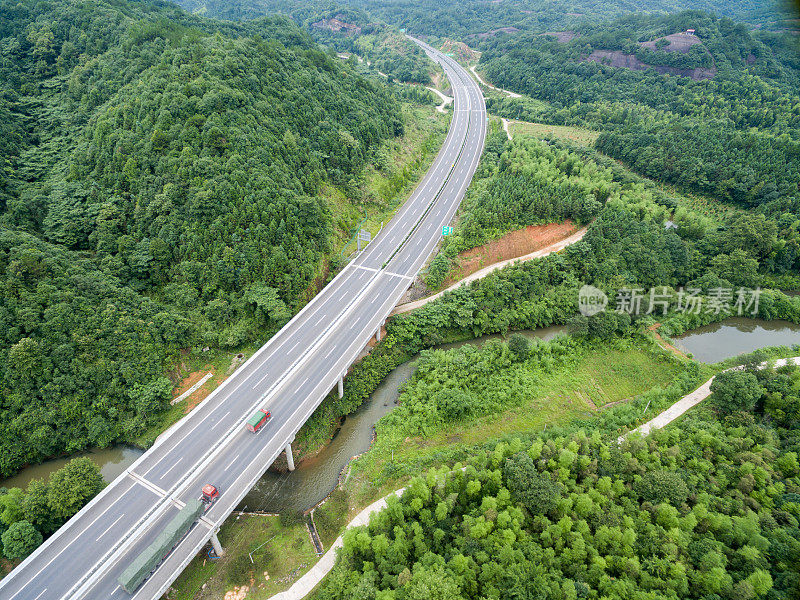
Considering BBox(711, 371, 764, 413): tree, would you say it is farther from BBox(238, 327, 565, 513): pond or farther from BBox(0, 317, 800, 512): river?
BBox(238, 327, 565, 513): pond

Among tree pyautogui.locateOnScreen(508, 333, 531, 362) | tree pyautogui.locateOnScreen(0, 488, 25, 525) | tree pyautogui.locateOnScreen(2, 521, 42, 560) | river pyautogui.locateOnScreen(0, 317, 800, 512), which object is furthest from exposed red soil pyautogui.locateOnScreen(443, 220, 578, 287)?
tree pyautogui.locateOnScreen(0, 488, 25, 525)

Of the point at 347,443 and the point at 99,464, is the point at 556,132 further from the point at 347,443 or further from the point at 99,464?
the point at 99,464

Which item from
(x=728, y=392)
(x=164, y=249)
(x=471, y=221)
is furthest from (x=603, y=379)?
(x=164, y=249)

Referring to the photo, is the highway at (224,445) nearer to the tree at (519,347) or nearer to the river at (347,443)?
the river at (347,443)

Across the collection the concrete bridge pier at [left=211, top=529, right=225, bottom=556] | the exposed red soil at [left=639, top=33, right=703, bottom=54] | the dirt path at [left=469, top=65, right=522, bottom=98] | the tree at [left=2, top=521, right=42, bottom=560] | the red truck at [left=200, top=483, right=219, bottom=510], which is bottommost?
the concrete bridge pier at [left=211, top=529, right=225, bottom=556]

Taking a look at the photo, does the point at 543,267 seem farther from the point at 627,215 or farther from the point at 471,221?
the point at 627,215

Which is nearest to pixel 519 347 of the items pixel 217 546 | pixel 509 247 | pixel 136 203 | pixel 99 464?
pixel 509 247
